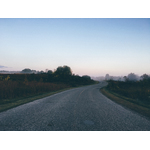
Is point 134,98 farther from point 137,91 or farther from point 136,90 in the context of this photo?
point 136,90

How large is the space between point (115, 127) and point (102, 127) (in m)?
0.63

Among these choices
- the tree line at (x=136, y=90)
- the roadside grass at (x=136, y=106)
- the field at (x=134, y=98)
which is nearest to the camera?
the roadside grass at (x=136, y=106)

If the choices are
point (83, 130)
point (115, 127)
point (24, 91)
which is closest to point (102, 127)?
point (115, 127)

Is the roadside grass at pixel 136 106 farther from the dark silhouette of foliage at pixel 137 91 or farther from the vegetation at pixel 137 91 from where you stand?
the dark silhouette of foliage at pixel 137 91

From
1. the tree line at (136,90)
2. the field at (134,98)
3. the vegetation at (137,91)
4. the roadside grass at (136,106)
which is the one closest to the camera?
the roadside grass at (136,106)

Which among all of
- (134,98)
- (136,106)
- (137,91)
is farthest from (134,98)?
(136,106)

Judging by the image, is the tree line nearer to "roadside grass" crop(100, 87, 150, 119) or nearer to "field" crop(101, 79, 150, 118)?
"field" crop(101, 79, 150, 118)

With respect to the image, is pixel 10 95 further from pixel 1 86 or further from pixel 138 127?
pixel 138 127

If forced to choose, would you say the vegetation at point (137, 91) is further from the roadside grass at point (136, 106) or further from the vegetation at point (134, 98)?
the roadside grass at point (136, 106)

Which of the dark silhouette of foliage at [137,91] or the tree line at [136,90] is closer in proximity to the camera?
the dark silhouette of foliage at [137,91]

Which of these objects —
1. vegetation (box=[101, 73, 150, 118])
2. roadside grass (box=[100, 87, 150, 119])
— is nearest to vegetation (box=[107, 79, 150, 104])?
vegetation (box=[101, 73, 150, 118])

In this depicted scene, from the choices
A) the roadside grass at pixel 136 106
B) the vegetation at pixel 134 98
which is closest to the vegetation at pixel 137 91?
the vegetation at pixel 134 98

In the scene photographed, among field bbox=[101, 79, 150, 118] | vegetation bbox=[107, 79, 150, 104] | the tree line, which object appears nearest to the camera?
field bbox=[101, 79, 150, 118]

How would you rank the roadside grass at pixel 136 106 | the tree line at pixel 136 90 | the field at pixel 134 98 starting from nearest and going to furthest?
1. the roadside grass at pixel 136 106
2. the field at pixel 134 98
3. the tree line at pixel 136 90
